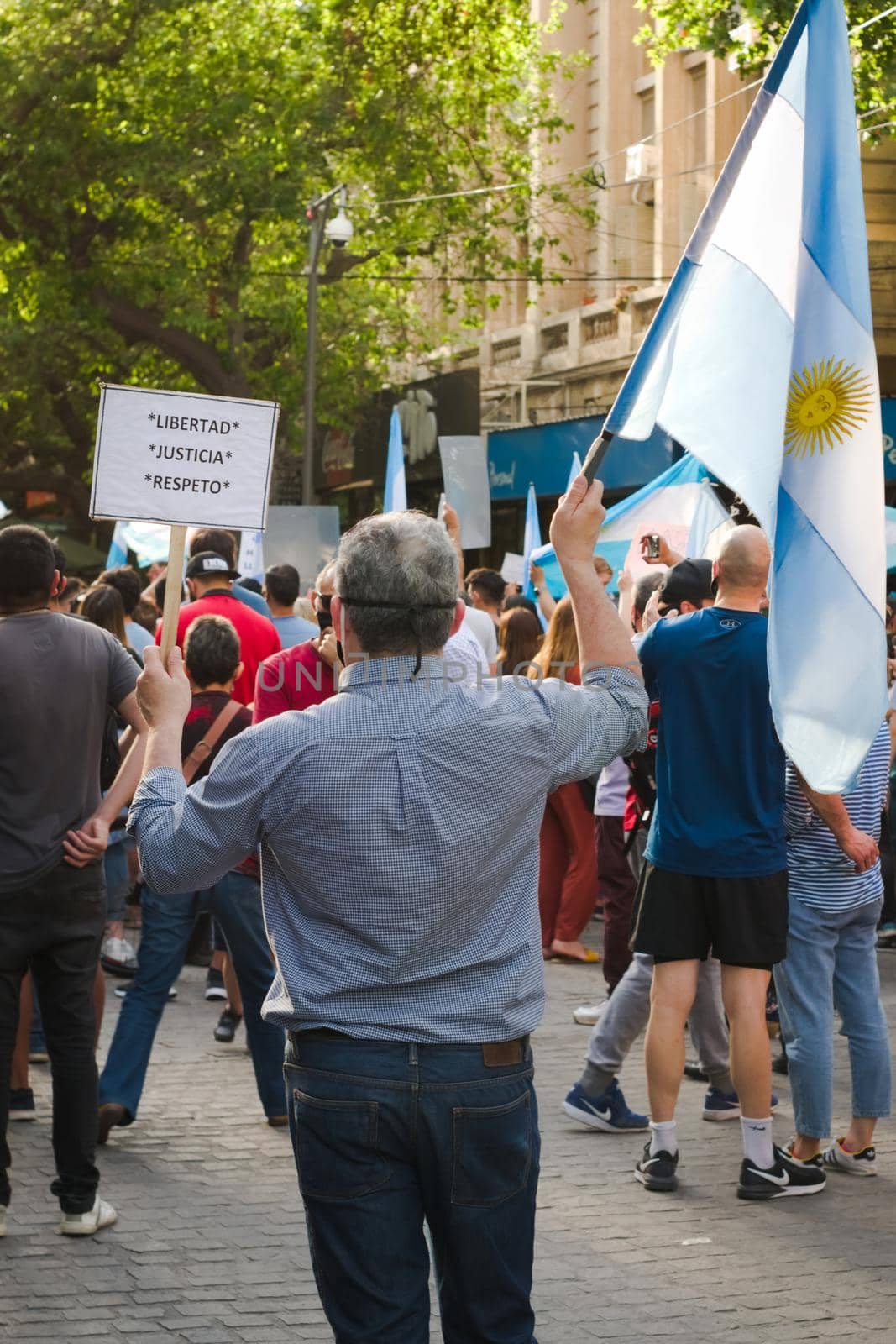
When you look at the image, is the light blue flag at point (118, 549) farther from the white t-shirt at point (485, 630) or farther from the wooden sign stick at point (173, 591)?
the wooden sign stick at point (173, 591)

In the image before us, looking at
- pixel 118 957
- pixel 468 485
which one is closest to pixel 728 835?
pixel 118 957

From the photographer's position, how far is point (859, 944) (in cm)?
617

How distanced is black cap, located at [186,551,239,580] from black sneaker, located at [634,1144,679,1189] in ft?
13.3

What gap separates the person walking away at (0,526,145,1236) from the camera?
5.32 m

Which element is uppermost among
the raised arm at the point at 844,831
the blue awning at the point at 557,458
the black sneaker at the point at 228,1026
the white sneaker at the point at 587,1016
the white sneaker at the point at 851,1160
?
the blue awning at the point at 557,458

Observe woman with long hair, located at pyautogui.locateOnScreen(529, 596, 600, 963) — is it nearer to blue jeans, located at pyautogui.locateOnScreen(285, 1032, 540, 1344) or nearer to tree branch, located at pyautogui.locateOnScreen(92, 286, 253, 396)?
blue jeans, located at pyautogui.locateOnScreen(285, 1032, 540, 1344)

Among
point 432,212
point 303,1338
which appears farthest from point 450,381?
point 303,1338

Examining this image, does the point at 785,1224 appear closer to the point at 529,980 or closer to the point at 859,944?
the point at 859,944

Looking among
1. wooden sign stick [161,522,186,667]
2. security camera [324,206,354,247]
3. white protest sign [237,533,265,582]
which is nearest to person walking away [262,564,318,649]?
white protest sign [237,533,265,582]

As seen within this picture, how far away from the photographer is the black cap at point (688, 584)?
6648mm

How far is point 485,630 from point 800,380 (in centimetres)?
626

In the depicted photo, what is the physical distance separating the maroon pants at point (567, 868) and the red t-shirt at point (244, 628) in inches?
79.8

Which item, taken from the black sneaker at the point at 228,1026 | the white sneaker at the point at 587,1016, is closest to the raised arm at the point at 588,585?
the black sneaker at the point at 228,1026

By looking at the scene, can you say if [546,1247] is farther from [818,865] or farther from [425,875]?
[425,875]
